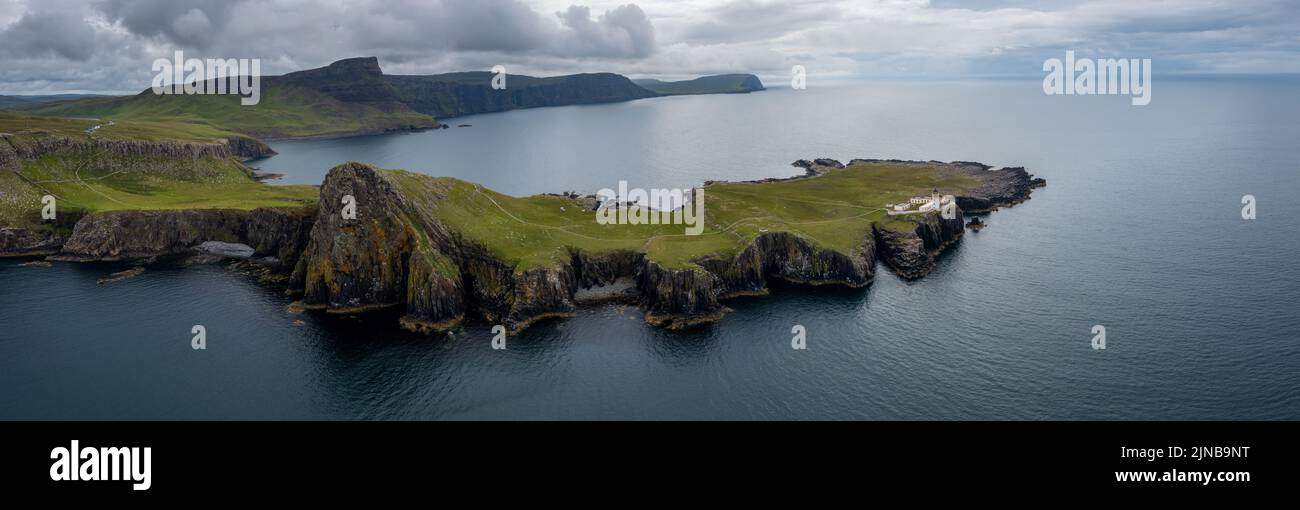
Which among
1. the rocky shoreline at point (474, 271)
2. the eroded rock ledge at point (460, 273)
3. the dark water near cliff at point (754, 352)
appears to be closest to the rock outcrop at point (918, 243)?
the rocky shoreline at point (474, 271)

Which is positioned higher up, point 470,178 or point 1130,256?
point 470,178

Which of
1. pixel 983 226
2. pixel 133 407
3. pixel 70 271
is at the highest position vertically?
pixel 983 226

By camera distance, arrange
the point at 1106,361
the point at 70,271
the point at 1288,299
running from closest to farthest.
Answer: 1. the point at 1106,361
2. the point at 1288,299
3. the point at 70,271

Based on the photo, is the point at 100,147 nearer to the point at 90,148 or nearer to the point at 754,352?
the point at 90,148

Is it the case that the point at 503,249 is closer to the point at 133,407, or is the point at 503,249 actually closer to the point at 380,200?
the point at 380,200

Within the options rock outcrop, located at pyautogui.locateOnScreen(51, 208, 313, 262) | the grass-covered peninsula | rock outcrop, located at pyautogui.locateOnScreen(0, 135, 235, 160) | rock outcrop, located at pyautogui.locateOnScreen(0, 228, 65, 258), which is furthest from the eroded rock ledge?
rock outcrop, located at pyautogui.locateOnScreen(0, 135, 235, 160)

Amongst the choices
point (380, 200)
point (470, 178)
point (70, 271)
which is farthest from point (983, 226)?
point (70, 271)
